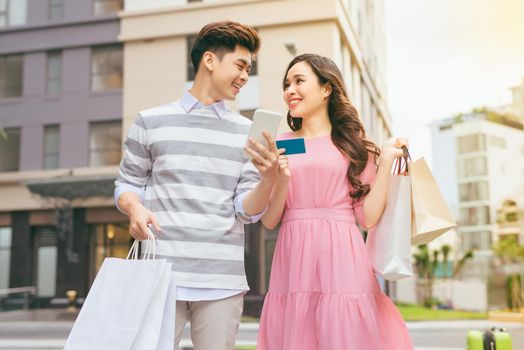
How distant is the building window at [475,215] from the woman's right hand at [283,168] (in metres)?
72.1

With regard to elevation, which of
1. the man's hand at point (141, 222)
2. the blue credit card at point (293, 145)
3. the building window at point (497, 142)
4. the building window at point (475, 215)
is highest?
the building window at point (497, 142)

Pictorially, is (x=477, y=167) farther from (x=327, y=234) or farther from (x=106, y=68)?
(x=327, y=234)

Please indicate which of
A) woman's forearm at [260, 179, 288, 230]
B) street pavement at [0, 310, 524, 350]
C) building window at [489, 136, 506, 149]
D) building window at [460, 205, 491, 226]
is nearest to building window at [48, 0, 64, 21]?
street pavement at [0, 310, 524, 350]

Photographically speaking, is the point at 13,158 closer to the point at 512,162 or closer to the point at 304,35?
the point at 304,35

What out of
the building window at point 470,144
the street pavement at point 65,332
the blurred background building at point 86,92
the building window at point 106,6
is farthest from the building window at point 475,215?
the street pavement at point 65,332

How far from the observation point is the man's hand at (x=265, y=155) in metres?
2.23

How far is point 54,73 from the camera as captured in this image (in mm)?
21297

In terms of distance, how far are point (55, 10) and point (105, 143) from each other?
539 cm

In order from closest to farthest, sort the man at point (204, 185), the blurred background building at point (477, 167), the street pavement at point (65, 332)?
1. the man at point (204, 185)
2. the street pavement at point (65, 332)
3. the blurred background building at point (477, 167)

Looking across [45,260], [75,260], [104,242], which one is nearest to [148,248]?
[75,260]

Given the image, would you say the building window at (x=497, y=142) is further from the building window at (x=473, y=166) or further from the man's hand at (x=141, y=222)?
the man's hand at (x=141, y=222)

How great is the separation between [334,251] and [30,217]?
19.9 metres

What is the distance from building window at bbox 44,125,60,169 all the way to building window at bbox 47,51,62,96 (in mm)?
1256

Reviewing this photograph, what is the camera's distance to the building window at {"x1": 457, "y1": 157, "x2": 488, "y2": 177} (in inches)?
2739
